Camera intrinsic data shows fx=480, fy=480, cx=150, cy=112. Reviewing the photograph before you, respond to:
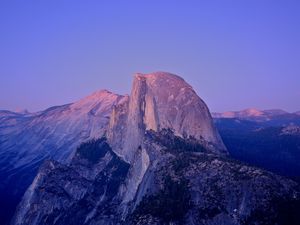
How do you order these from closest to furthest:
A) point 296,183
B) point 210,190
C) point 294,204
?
point 294,204 → point 296,183 → point 210,190

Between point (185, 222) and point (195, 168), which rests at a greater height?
point (195, 168)

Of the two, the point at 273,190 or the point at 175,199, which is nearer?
the point at 273,190

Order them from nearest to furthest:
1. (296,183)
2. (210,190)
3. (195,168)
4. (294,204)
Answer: (294,204) → (296,183) → (210,190) → (195,168)

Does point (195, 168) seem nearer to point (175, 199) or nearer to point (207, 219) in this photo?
point (175, 199)

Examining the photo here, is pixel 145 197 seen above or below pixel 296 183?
below

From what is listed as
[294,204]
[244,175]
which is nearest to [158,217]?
[244,175]

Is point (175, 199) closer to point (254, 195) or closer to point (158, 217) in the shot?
point (158, 217)

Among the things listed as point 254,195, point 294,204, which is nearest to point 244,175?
point 254,195

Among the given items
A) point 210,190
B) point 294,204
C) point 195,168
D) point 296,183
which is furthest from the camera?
point 195,168

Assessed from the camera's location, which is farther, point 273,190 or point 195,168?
point 195,168
